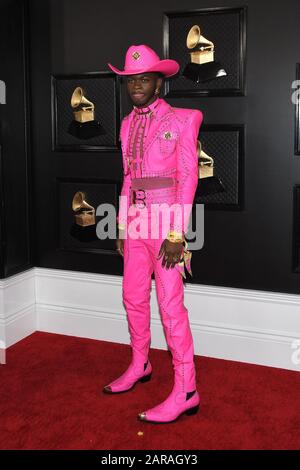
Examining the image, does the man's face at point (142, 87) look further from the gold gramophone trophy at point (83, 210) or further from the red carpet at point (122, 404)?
the red carpet at point (122, 404)

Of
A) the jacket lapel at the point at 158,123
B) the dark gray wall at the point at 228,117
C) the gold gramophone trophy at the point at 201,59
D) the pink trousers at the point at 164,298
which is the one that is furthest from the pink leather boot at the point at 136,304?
the gold gramophone trophy at the point at 201,59

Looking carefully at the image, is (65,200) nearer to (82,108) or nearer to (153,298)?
(82,108)

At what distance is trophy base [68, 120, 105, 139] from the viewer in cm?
341

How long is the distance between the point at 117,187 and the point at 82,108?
523 mm

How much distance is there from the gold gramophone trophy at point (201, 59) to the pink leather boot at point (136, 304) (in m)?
1.05

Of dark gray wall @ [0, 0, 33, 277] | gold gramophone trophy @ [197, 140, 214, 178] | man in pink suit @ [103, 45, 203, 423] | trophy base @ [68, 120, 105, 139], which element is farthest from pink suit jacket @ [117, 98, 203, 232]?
dark gray wall @ [0, 0, 33, 277]

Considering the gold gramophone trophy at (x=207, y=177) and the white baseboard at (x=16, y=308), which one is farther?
the white baseboard at (x=16, y=308)

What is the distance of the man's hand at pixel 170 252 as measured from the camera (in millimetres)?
2496

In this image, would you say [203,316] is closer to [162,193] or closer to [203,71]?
[162,193]

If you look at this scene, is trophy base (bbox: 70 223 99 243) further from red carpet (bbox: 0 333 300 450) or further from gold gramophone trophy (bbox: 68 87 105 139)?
red carpet (bbox: 0 333 300 450)

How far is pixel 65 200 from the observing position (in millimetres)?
3607

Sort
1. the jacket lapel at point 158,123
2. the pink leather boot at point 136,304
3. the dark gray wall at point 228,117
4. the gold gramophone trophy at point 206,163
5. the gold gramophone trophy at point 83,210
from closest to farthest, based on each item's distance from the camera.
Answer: the jacket lapel at point 158,123 → the pink leather boot at point 136,304 → the dark gray wall at point 228,117 → the gold gramophone trophy at point 206,163 → the gold gramophone trophy at point 83,210


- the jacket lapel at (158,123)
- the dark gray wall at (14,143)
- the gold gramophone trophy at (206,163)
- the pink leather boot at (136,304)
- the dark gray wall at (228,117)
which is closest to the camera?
the jacket lapel at (158,123)

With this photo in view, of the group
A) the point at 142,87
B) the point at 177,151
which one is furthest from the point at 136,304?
the point at 142,87
